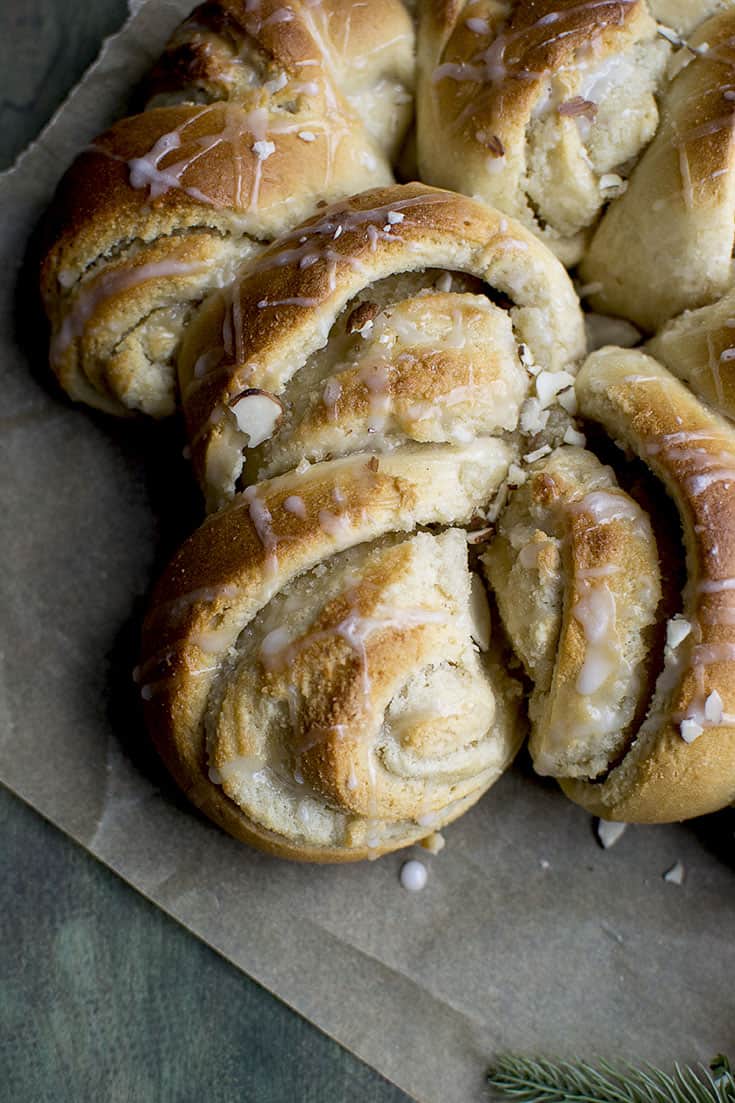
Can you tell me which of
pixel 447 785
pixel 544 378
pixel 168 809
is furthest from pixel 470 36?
pixel 168 809

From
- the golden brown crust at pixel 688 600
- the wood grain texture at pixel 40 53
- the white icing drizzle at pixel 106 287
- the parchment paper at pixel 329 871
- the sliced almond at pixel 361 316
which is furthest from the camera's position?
the wood grain texture at pixel 40 53

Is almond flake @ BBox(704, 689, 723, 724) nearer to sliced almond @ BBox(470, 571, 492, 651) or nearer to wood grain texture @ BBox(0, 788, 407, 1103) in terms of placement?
sliced almond @ BBox(470, 571, 492, 651)

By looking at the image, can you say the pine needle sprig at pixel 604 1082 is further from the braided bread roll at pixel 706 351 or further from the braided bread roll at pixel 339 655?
the braided bread roll at pixel 706 351

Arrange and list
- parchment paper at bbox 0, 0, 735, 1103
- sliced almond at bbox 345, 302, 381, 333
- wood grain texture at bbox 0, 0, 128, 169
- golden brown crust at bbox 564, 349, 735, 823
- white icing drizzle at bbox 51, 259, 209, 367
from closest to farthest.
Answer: golden brown crust at bbox 564, 349, 735, 823
sliced almond at bbox 345, 302, 381, 333
white icing drizzle at bbox 51, 259, 209, 367
parchment paper at bbox 0, 0, 735, 1103
wood grain texture at bbox 0, 0, 128, 169

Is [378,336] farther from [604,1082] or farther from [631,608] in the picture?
[604,1082]

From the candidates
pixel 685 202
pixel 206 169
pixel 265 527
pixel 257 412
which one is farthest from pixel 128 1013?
pixel 685 202

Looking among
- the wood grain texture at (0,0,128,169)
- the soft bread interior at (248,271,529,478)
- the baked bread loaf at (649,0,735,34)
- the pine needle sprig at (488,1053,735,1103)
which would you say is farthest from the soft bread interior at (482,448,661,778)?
the wood grain texture at (0,0,128,169)

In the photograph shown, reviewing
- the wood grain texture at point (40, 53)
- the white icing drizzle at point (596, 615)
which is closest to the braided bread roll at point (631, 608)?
the white icing drizzle at point (596, 615)
